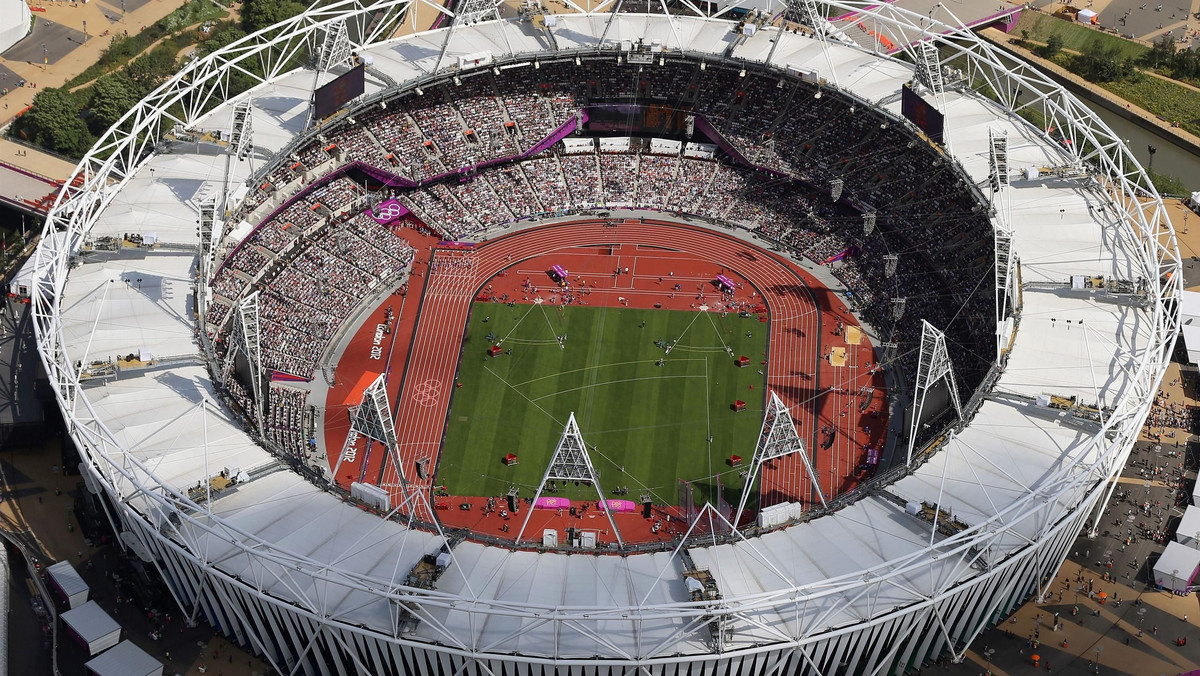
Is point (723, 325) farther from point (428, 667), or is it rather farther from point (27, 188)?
point (27, 188)

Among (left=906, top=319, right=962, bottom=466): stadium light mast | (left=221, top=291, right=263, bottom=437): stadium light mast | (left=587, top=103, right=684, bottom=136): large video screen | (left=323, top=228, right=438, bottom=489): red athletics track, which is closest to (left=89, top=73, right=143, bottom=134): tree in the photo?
(left=323, top=228, right=438, bottom=489): red athletics track

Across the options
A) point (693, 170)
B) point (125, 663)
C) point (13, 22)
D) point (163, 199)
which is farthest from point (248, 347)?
point (13, 22)

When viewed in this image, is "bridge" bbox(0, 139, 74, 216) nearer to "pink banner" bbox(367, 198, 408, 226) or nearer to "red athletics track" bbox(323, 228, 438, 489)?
"pink banner" bbox(367, 198, 408, 226)

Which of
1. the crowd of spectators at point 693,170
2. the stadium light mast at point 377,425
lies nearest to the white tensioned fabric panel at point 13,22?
the crowd of spectators at point 693,170

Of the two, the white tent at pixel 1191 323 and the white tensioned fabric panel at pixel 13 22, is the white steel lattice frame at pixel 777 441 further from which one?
the white tensioned fabric panel at pixel 13 22

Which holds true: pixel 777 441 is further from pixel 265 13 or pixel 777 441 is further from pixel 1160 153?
pixel 265 13
